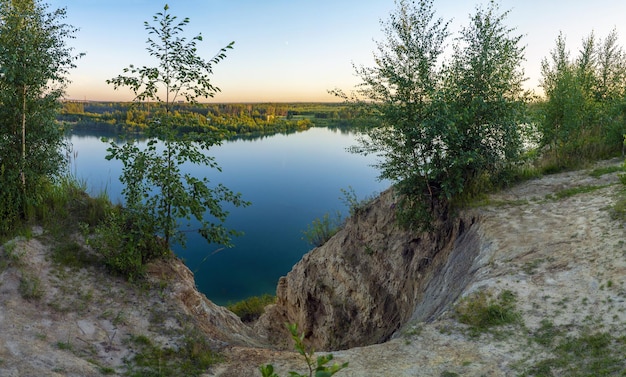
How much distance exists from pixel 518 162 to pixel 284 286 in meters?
11.8

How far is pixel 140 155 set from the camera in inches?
312

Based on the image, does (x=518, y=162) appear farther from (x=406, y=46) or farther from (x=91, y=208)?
(x=91, y=208)

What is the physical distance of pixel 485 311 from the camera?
5918 mm

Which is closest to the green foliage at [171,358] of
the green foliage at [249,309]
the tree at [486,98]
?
the tree at [486,98]

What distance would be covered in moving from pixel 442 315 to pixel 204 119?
603cm

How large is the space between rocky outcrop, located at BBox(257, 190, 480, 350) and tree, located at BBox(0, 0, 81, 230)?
8.66 metres

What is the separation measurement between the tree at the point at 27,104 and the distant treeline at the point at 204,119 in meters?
0.66

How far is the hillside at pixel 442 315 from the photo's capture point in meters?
4.91

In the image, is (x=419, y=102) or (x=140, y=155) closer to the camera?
(x=140, y=155)

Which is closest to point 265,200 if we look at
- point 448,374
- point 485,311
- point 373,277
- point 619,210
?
point 373,277

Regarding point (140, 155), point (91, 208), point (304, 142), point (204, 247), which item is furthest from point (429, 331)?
point (304, 142)

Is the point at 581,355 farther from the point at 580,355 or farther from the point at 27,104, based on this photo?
the point at 27,104

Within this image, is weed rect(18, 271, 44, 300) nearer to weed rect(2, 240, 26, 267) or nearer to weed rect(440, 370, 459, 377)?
weed rect(2, 240, 26, 267)

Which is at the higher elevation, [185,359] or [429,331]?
[429,331]
